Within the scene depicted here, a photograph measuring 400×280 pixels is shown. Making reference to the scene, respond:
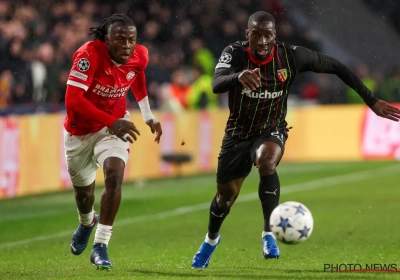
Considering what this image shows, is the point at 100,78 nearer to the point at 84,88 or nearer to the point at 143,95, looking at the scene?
the point at 84,88

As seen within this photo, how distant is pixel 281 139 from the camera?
7.53 meters

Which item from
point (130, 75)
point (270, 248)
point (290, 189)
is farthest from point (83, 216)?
point (290, 189)

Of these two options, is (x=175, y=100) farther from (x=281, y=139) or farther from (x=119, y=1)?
(x=281, y=139)

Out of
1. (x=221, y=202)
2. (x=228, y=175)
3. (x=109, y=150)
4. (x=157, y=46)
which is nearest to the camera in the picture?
(x=109, y=150)

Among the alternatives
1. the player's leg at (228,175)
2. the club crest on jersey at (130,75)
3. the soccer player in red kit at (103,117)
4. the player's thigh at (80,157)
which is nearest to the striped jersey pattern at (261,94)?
the player's leg at (228,175)

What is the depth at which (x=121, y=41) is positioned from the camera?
7.31 metres

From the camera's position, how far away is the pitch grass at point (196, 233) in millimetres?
7254

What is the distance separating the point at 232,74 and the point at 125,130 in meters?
0.91

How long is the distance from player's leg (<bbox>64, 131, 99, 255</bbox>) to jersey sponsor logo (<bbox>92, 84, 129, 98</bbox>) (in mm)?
400

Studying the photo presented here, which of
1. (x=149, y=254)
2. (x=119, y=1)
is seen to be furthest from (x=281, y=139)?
(x=119, y=1)

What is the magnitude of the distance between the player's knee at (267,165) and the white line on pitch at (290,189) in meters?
3.49

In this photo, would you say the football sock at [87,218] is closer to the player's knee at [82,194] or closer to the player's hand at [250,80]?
the player's knee at [82,194]

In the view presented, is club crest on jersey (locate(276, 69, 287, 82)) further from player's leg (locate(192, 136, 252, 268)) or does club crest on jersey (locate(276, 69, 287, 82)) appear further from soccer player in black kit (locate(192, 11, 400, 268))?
player's leg (locate(192, 136, 252, 268))

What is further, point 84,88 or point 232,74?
point 84,88
